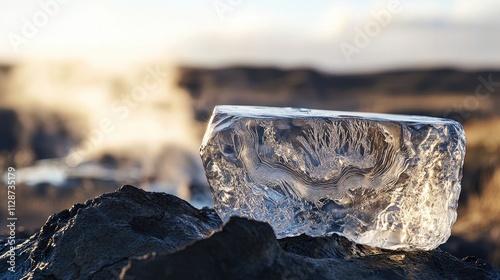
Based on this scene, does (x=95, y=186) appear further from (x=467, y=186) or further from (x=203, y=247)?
(x=203, y=247)

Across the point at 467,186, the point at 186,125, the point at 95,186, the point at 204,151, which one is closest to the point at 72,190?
the point at 95,186

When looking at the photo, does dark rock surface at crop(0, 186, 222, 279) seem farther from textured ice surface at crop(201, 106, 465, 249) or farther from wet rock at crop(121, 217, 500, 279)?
wet rock at crop(121, 217, 500, 279)

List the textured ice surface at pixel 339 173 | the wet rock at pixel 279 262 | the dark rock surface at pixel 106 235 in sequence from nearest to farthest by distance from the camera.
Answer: the wet rock at pixel 279 262 → the dark rock surface at pixel 106 235 → the textured ice surface at pixel 339 173

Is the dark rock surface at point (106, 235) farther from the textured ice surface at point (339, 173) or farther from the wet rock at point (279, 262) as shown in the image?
the wet rock at point (279, 262)

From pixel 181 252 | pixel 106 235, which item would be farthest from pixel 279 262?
pixel 106 235

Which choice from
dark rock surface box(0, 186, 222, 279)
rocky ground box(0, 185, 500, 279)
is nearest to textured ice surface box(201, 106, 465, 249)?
rocky ground box(0, 185, 500, 279)

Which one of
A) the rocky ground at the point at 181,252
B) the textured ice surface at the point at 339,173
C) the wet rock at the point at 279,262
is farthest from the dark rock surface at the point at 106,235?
the wet rock at the point at 279,262

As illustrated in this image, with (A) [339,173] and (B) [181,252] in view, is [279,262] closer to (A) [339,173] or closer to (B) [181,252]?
(B) [181,252]
